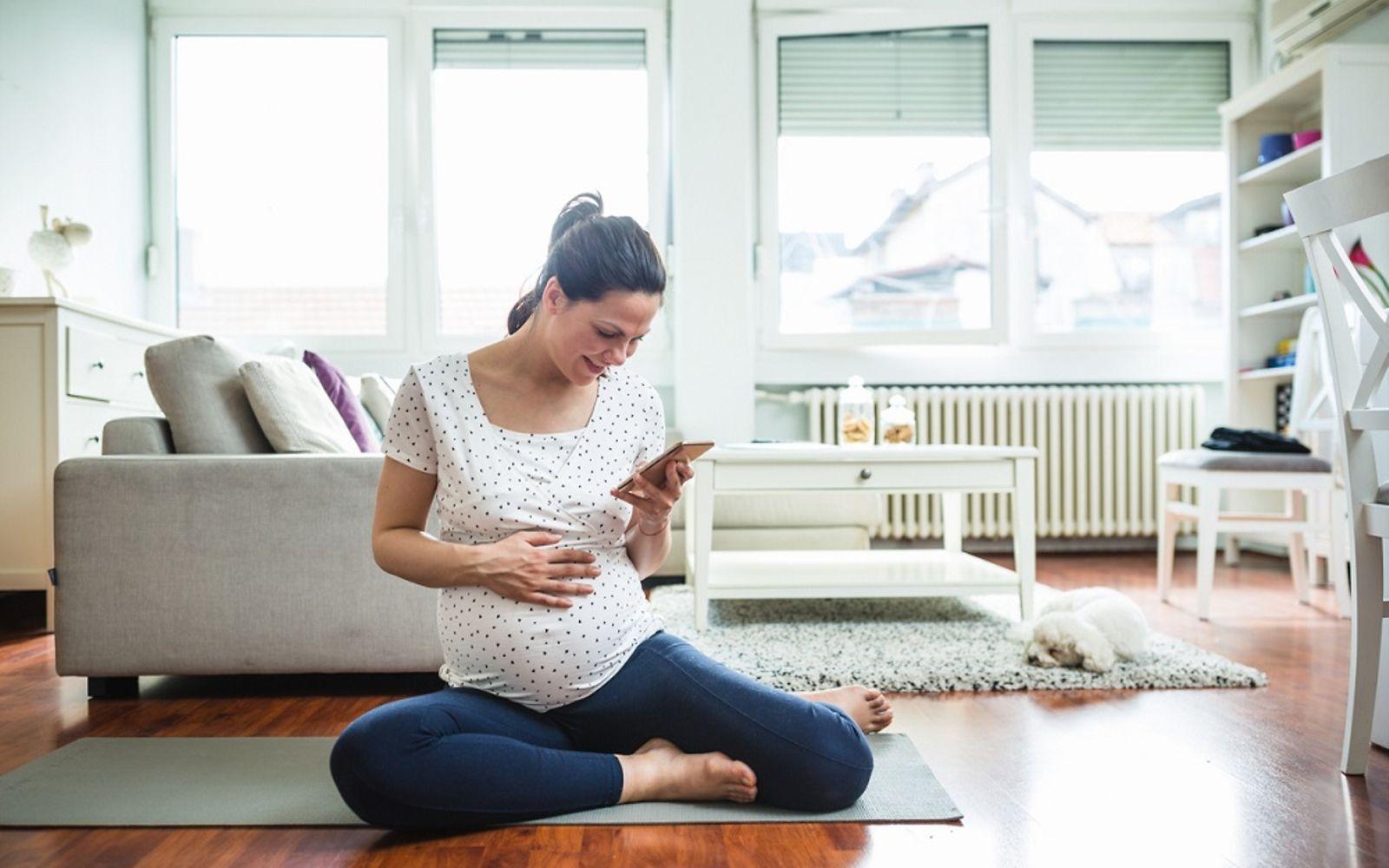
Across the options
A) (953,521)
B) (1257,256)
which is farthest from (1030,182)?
(953,521)

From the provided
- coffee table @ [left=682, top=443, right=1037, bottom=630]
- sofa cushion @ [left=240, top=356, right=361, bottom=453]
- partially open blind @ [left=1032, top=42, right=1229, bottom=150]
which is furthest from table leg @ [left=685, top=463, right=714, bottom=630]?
partially open blind @ [left=1032, top=42, right=1229, bottom=150]

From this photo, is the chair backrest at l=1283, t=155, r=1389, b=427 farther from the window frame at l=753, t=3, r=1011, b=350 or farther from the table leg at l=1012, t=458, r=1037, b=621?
the window frame at l=753, t=3, r=1011, b=350

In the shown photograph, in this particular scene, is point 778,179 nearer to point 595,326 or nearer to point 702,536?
point 702,536

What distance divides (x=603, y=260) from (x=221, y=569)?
117 cm

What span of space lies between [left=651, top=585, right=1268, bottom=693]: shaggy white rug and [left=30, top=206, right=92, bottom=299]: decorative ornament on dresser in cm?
213

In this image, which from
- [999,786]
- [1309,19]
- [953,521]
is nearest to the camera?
[999,786]

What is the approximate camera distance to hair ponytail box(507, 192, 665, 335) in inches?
48.6

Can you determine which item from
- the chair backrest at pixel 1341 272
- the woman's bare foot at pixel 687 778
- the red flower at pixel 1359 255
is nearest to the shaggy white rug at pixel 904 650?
the woman's bare foot at pixel 687 778

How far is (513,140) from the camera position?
14.6 feet

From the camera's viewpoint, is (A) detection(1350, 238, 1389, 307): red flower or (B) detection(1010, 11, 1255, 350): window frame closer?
(A) detection(1350, 238, 1389, 307): red flower

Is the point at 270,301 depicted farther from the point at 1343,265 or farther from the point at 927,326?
the point at 1343,265

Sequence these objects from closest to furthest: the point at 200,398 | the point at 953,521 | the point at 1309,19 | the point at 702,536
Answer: the point at 200,398, the point at 702,536, the point at 953,521, the point at 1309,19

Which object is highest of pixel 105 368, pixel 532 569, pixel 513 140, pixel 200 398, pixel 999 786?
pixel 513 140

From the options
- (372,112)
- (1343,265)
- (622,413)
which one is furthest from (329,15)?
(1343,265)
